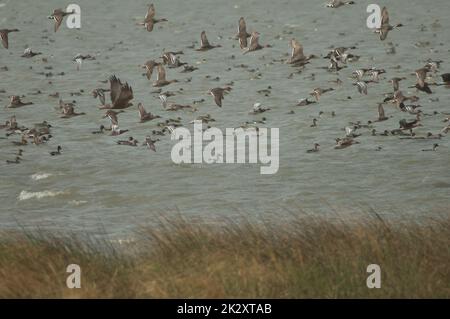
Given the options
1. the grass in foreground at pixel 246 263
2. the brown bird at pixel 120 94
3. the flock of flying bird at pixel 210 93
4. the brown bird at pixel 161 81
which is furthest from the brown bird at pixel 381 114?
the grass in foreground at pixel 246 263

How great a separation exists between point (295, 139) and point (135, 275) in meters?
25.5

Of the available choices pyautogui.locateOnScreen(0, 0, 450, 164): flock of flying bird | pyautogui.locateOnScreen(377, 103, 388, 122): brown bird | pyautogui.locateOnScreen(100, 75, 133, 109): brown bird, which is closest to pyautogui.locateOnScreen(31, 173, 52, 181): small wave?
pyautogui.locateOnScreen(0, 0, 450, 164): flock of flying bird

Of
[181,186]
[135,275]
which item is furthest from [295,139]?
[135,275]

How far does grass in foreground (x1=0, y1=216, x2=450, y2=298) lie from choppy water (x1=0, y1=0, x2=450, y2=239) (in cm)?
331

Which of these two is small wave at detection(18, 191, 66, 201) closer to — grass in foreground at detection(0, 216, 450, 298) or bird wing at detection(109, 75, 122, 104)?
bird wing at detection(109, 75, 122, 104)

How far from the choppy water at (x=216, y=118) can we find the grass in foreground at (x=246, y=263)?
3308mm

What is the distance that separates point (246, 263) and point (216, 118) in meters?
29.1

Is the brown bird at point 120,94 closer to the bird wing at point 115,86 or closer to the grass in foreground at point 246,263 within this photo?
the bird wing at point 115,86

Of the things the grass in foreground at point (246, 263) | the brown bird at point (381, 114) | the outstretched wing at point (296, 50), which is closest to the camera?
the grass in foreground at point (246, 263)

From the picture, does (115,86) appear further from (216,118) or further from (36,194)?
(216,118)

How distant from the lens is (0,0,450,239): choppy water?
31000mm

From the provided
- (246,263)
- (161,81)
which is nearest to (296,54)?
(161,81)

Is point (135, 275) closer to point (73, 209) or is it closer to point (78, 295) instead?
point (78, 295)

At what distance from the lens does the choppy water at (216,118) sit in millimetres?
31000
